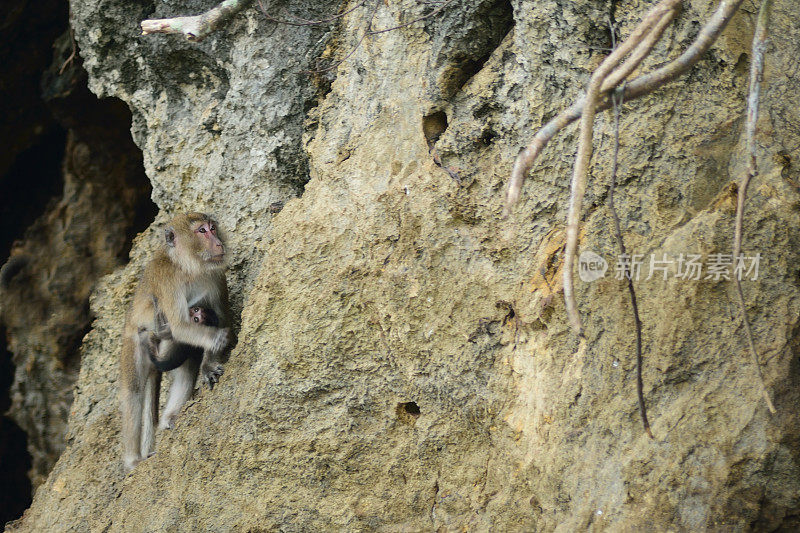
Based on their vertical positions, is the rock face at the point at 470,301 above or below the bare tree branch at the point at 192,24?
below

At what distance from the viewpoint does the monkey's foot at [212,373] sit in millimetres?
4715

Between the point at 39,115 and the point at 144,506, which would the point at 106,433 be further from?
the point at 39,115

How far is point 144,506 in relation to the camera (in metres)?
4.55

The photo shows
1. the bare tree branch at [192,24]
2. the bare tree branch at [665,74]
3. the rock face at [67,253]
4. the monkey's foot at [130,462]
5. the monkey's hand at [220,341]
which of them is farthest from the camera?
the rock face at [67,253]

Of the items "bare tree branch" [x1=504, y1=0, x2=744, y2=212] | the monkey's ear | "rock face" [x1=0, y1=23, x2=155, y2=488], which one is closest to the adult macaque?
the monkey's ear

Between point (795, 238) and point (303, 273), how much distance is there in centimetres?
222

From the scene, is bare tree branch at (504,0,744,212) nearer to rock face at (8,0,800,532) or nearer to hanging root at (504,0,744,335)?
hanging root at (504,0,744,335)

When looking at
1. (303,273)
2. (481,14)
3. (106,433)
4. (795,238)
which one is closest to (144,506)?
(106,433)

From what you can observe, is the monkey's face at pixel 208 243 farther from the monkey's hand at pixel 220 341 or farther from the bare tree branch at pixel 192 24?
the bare tree branch at pixel 192 24

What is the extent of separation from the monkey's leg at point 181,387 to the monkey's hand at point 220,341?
40 centimetres

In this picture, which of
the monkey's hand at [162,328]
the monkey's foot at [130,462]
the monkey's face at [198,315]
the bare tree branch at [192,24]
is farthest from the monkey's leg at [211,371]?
the bare tree branch at [192,24]

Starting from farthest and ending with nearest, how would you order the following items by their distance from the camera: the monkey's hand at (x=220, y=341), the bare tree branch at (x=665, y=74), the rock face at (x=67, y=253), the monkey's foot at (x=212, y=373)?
1. the rock face at (x=67, y=253)
2. the monkey's hand at (x=220, y=341)
3. the monkey's foot at (x=212, y=373)
4. the bare tree branch at (x=665, y=74)

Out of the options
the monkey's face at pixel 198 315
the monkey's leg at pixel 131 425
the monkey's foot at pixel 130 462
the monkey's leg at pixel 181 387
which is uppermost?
the monkey's face at pixel 198 315

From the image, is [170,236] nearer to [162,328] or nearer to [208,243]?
[208,243]
